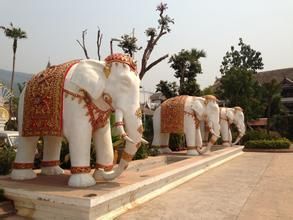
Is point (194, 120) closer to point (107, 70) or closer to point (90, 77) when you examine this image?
point (107, 70)

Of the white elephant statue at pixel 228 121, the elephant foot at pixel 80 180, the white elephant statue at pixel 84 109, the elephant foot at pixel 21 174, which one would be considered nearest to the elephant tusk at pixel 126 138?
the white elephant statue at pixel 84 109

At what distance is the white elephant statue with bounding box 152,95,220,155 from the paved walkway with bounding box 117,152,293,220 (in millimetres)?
2238

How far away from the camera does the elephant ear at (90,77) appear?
5551 millimetres

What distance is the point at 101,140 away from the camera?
19.7 feet

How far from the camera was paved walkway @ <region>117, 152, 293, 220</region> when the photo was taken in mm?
5395

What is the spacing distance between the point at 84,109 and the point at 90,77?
1.60 feet

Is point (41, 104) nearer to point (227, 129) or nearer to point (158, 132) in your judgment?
point (158, 132)

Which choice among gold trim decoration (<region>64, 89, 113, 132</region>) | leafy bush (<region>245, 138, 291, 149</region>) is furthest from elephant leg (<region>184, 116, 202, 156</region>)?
leafy bush (<region>245, 138, 291, 149</region>)

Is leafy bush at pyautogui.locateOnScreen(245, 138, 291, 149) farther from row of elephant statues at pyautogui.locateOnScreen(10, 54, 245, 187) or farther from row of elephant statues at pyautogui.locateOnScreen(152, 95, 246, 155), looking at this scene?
row of elephant statues at pyautogui.locateOnScreen(10, 54, 245, 187)

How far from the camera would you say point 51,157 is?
6836mm

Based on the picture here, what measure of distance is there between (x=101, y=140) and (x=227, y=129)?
38.4 feet

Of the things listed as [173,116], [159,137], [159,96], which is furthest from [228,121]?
[159,96]

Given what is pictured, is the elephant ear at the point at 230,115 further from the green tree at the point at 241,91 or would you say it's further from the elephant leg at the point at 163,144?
the green tree at the point at 241,91

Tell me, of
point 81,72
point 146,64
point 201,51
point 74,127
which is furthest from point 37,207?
point 201,51
